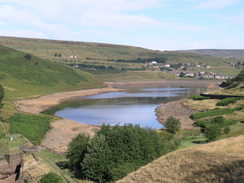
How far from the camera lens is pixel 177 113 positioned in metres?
98.7

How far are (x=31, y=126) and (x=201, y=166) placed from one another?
5466 cm

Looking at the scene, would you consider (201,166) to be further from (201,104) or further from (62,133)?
(201,104)

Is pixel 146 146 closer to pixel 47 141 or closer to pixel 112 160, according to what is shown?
pixel 112 160

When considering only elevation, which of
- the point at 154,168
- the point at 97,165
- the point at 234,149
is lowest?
the point at 97,165

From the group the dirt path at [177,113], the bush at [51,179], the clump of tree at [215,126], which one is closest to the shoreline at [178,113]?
the dirt path at [177,113]

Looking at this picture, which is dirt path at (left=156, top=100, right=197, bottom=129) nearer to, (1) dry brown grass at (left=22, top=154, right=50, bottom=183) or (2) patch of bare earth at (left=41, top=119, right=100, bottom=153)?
(2) patch of bare earth at (left=41, top=119, right=100, bottom=153)

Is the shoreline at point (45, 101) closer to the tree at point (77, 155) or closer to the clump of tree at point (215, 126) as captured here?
the clump of tree at point (215, 126)

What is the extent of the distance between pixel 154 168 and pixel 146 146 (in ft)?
36.5

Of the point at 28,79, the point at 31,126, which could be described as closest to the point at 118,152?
the point at 31,126

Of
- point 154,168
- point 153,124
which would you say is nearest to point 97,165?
point 154,168

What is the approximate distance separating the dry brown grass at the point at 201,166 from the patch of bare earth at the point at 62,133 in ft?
105

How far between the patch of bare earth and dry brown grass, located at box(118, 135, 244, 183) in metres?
32.0

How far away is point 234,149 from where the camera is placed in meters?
21.6

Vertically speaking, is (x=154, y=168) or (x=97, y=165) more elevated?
(x=154, y=168)
